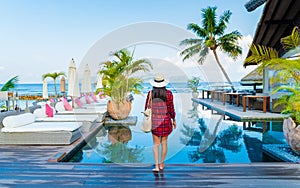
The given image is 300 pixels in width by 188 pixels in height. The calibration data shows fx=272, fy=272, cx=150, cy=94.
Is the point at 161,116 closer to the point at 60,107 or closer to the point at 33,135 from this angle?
the point at 33,135

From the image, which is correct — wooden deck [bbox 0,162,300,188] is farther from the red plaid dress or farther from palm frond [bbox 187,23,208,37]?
palm frond [bbox 187,23,208,37]

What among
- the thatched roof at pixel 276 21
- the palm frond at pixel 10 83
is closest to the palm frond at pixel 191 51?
the thatched roof at pixel 276 21

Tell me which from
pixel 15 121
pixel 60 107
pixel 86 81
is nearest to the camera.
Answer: pixel 15 121

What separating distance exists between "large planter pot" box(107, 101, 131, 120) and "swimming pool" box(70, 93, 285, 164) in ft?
2.59

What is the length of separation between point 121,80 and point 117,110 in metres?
1.18

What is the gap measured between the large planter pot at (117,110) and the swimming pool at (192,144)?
79cm

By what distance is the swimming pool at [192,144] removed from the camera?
484 centimetres

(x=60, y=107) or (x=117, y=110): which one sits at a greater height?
(x=60, y=107)

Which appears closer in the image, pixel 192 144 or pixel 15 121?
pixel 15 121

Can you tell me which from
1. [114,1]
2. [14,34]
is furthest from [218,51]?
[14,34]

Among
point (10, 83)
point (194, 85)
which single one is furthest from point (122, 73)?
point (194, 85)

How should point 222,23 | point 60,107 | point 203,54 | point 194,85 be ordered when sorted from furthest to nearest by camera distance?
point 203,54, point 194,85, point 222,23, point 60,107

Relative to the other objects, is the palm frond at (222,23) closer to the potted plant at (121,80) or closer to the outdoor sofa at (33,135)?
the potted plant at (121,80)

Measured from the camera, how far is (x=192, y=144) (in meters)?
5.98
